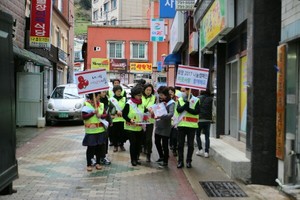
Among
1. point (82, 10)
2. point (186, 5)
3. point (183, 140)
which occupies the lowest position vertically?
point (183, 140)

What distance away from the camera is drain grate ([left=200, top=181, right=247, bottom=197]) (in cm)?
703

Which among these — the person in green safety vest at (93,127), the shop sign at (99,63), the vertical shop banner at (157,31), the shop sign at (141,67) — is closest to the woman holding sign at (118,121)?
the person in green safety vest at (93,127)

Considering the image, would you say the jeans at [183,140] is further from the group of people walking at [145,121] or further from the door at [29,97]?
the door at [29,97]

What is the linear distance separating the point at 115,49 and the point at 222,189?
39278mm

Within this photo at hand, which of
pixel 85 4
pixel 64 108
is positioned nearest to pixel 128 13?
pixel 64 108

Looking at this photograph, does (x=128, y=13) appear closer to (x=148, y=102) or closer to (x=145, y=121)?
(x=148, y=102)

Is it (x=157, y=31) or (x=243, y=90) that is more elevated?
(x=157, y=31)

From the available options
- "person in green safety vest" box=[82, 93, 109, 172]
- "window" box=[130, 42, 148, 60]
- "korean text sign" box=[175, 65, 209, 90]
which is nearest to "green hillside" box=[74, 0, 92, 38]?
"window" box=[130, 42, 148, 60]

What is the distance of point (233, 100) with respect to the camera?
11.2m

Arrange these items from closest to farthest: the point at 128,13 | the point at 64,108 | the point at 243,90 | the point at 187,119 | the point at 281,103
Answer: the point at 281,103 → the point at 187,119 → the point at 243,90 → the point at 64,108 → the point at 128,13

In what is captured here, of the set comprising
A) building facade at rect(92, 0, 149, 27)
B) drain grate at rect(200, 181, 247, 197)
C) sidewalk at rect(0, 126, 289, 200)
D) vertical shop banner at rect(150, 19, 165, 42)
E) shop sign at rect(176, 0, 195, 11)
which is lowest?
drain grate at rect(200, 181, 247, 197)

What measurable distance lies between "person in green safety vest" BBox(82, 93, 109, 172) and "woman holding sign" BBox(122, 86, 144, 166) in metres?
0.71

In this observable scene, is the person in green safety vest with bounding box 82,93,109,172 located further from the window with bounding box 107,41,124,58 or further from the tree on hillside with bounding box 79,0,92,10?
the tree on hillside with bounding box 79,0,92,10

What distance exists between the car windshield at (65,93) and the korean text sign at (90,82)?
9787 mm
